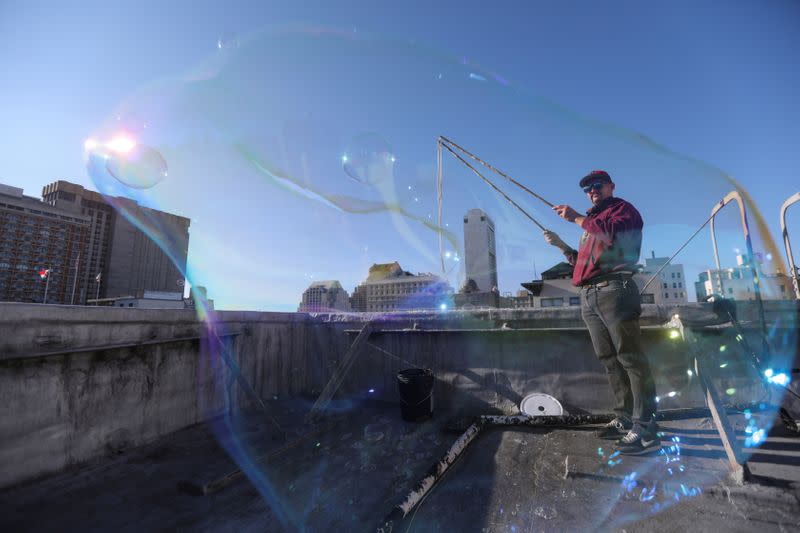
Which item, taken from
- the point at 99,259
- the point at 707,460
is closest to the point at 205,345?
the point at 707,460

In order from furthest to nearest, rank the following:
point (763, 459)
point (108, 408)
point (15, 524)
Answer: point (108, 408) < point (763, 459) < point (15, 524)

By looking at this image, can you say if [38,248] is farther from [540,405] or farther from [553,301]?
[540,405]

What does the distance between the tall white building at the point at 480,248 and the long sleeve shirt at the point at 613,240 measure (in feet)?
71.4

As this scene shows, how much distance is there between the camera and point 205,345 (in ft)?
17.8

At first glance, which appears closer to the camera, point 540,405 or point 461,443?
point 461,443

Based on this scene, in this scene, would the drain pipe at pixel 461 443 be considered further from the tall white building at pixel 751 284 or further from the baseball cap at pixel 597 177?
the baseball cap at pixel 597 177

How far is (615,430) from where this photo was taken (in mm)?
3832

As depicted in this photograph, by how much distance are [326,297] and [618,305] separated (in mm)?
121265

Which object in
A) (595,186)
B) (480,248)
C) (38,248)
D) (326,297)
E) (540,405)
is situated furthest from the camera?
(326,297)

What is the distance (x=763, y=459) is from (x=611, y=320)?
168 centimetres

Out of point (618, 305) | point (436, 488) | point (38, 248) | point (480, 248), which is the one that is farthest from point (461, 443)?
point (38, 248)

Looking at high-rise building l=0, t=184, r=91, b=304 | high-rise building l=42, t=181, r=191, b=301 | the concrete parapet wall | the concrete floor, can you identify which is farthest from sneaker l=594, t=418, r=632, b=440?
high-rise building l=42, t=181, r=191, b=301

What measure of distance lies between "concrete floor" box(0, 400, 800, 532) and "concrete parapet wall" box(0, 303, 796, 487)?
472 millimetres

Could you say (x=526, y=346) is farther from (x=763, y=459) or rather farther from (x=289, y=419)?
(x=289, y=419)
